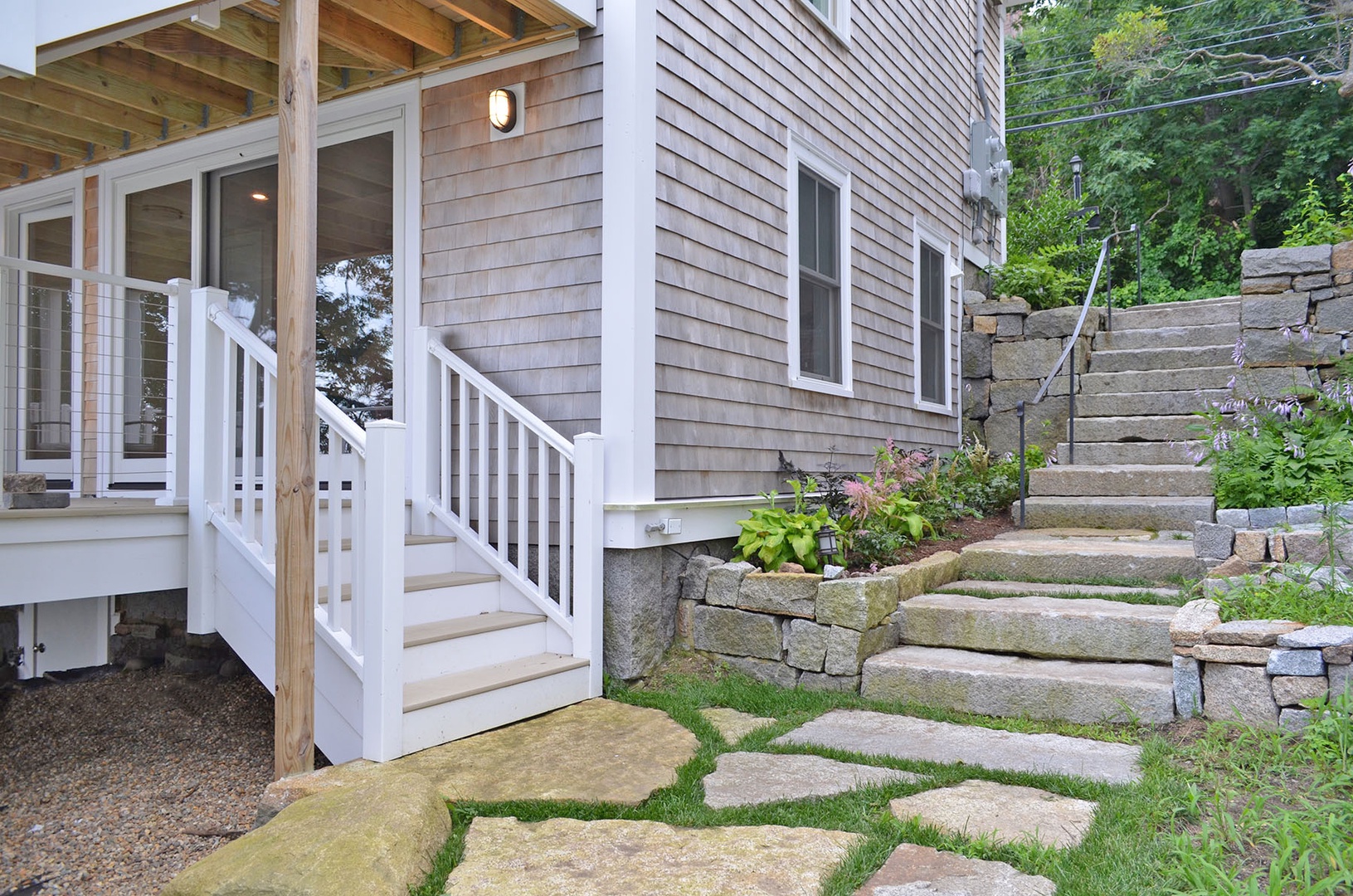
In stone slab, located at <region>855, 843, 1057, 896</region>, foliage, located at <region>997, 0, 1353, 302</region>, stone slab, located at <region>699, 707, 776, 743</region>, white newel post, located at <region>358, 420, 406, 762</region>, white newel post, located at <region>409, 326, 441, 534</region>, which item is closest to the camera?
stone slab, located at <region>855, 843, 1057, 896</region>

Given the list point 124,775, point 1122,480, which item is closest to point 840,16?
point 1122,480

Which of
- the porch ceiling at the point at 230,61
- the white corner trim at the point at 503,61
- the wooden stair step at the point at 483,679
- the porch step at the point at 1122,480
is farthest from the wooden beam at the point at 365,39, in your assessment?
the porch step at the point at 1122,480

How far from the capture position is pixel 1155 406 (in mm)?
7371

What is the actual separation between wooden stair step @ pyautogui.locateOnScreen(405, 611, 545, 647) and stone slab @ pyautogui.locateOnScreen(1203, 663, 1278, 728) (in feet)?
8.58

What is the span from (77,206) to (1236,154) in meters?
16.1

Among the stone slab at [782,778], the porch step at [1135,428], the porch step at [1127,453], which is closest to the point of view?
the stone slab at [782,778]

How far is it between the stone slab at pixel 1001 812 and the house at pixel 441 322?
1.69m

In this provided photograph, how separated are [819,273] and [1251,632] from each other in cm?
347

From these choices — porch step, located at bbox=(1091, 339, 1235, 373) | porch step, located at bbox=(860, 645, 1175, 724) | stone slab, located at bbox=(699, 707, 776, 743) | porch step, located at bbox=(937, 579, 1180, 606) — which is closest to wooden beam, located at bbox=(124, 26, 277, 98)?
stone slab, located at bbox=(699, 707, 776, 743)

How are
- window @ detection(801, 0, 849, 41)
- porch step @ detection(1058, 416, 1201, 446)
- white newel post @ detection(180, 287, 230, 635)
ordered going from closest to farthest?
white newel post @ detection(180, 287, 230, 635)
window @ detection(801, 0, 849, 41)
porch step @ detection(1058, 416, 1201, 446)

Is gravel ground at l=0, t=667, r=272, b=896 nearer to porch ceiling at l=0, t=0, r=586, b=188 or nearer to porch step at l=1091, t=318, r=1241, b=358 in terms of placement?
porch ceiling at l=0, t=0, r=586, b=188

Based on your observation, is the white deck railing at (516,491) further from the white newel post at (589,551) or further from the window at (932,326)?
the window at (932,326)

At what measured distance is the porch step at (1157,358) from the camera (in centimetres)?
759

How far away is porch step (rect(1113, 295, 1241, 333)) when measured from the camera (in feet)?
26.8
